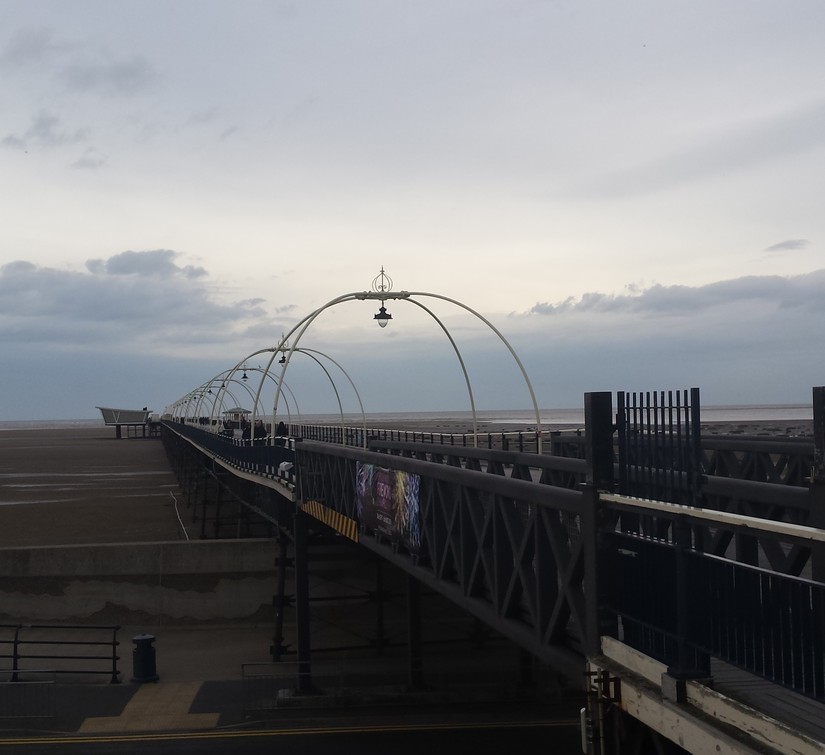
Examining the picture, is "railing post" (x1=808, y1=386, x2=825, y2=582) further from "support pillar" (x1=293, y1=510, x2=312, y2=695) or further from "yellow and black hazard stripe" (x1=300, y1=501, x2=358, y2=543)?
"support pillar" (x1=293, y1=510, x2=312, y2=695)

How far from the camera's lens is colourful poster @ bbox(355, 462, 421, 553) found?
12492mm

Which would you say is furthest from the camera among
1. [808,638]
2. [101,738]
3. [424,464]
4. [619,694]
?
[101,738]

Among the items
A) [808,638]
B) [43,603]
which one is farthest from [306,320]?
[808,638]

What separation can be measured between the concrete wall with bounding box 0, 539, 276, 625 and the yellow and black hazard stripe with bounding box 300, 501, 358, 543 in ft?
22.6

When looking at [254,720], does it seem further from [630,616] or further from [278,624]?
[630,616]

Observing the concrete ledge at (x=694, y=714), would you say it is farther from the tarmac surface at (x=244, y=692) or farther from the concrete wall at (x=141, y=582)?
the concrete wall at (x=141, y=582)

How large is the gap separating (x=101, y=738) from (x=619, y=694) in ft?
41.2

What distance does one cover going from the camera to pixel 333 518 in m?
18.0

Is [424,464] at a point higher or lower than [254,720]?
higher

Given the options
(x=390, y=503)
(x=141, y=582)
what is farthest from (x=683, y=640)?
(x=141, y=582)

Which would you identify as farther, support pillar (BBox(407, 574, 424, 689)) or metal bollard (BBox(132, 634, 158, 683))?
metal bollard (BBox(132, 634, 158, 683))

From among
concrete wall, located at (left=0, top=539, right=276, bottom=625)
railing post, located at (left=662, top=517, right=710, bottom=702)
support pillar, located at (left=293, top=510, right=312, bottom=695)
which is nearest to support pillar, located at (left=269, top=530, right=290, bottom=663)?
support pillar, located at (left=293, top=510, right=312, bottom=695)

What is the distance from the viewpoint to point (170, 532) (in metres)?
35.4

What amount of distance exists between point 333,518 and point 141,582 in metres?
10.6
